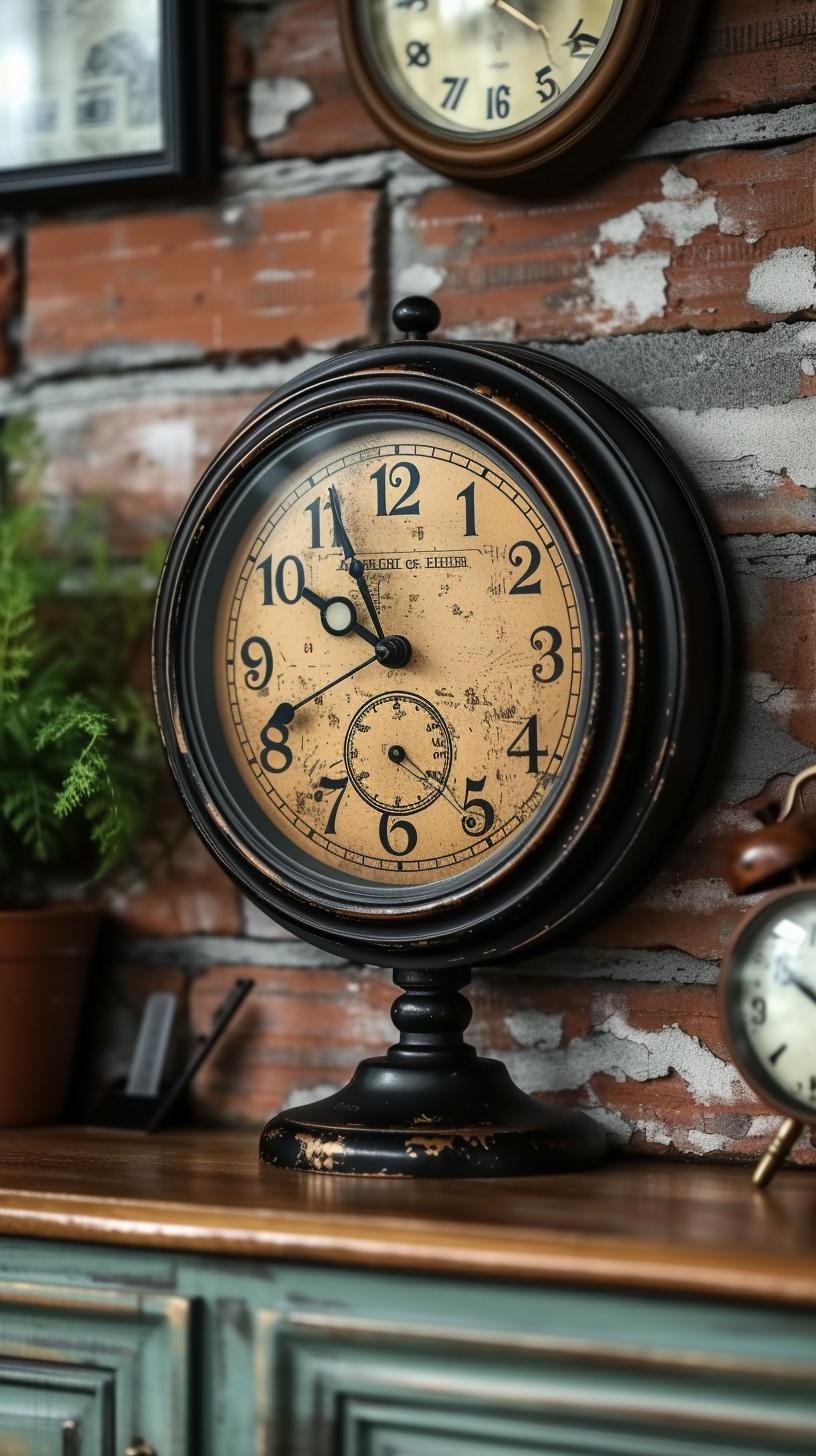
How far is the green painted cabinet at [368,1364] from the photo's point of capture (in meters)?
1.01

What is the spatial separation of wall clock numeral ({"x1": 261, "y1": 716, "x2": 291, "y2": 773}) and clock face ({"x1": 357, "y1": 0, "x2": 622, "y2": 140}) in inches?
23.4

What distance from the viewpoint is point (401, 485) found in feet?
4.67

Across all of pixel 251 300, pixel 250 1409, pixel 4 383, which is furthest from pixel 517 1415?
pixel 4 383

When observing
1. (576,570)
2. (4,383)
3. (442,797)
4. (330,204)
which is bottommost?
(442,797)

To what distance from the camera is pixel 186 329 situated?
178 centimetres

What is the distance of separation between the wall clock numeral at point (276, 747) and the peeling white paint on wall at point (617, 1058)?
0.34 meters

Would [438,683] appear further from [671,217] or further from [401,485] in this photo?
[671,217]

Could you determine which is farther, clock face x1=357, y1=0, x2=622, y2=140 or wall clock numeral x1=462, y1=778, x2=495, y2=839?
clock face x1=357, y1=0, x2=622, y2=140

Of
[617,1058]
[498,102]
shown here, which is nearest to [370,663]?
[617,1058]

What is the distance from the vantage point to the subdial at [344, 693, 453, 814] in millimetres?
1395

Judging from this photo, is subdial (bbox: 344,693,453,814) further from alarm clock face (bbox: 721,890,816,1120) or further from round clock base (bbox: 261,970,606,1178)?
alarm clock face (bbox: 721,890,816,1120)

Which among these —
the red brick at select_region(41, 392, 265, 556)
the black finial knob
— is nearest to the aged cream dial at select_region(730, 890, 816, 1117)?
the black finial knob

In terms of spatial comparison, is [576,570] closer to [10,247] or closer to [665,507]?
[665,507]

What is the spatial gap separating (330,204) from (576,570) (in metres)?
0.61
